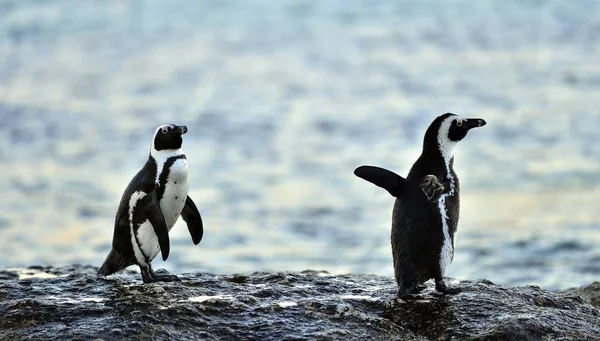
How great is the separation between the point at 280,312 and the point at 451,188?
1076mm

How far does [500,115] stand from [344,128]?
7.09 feet

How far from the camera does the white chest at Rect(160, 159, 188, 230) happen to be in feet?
18.0

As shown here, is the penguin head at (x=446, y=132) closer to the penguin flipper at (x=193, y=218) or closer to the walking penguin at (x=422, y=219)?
the walking penguin at (x=422, y=219)

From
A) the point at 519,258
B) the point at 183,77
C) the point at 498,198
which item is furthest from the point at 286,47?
the point at 519,258

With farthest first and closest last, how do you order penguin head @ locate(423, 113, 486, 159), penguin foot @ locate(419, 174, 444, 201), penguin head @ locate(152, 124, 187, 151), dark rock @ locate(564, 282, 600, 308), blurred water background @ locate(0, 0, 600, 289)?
blurred water background @ locate(0, 0, 600, 289) < dark rock @ locate(564, 282, 600, 308) < penguin head @ locate(152, 124, 187, 151) < penguin head @ locate(423, 113, 486, 159) < penguin foot @ locate(419, 174, 444, 201)

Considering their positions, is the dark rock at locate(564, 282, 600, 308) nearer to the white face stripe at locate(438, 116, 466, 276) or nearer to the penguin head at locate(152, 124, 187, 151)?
the white face stripe at locate(438, 116, 466, 276)

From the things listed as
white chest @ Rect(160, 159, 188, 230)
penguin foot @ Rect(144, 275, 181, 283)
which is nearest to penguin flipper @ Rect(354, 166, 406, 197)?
white chest @ Rect(160, 159, 188, 230)

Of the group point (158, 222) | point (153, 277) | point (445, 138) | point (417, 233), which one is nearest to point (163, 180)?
point (158, 222)

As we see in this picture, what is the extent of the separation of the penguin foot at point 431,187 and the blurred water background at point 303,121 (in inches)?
179

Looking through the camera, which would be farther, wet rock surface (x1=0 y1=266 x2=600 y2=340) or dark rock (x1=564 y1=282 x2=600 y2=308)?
dark rock (x1=564 y1=282 x2=600 y2=308)

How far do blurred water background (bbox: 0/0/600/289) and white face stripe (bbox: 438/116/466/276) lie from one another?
13.9 feet

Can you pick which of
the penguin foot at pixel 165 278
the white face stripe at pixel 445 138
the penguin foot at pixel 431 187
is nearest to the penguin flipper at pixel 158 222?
the penguin foot at pixel 165 278

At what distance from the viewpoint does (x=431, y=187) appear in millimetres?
4984

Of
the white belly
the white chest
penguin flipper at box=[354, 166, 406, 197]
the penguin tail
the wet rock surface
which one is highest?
penguin flipper at box=[354, 166, 406, 197]
